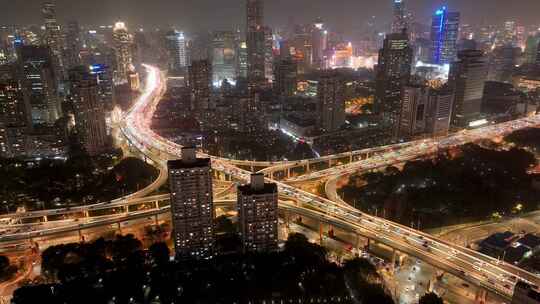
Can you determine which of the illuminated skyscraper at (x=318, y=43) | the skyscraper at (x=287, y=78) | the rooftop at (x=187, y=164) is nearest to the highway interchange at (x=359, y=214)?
the rooftop at (x=187, y=164)

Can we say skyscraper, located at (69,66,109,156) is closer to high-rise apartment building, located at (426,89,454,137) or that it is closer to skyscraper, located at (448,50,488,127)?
high-rise apartment building, located at (426,89,454,137)

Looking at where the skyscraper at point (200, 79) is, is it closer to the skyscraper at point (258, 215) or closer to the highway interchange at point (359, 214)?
the highway interchange at point (359, 214)

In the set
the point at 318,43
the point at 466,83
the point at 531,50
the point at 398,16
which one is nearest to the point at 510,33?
the point at 531,50

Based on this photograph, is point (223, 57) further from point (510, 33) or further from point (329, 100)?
point (510, 33)

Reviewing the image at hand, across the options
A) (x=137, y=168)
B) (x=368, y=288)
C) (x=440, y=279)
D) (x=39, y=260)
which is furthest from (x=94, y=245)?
(x=440, y=279)

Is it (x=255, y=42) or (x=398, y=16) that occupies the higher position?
(x=398, y=16)
